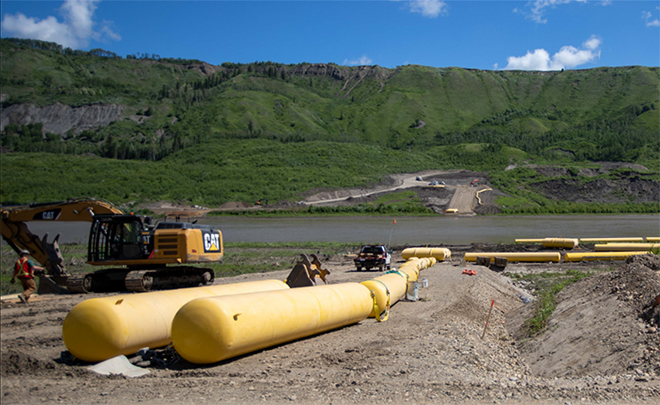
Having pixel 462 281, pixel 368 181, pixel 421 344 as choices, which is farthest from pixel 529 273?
pixel 368 181

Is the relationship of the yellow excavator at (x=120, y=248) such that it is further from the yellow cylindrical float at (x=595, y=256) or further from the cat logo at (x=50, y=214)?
the yellow cylindrical float at (x=595, y=256)

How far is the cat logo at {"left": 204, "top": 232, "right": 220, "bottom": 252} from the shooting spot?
18.2 metres

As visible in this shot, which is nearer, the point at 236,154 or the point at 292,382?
the point at 292,382

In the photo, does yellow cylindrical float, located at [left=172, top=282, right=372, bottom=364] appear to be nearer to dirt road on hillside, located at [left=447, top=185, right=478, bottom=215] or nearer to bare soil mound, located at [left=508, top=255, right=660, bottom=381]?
bare soil mound, located at [left=508, top=255, right=660, bottom=381]

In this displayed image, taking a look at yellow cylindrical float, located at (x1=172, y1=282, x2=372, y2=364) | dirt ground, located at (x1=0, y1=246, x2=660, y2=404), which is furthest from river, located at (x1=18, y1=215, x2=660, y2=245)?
yellow cylindrical float, located at (x1=172, y1=282, x2=372, y2=364)

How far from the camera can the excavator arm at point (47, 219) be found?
1852 cm

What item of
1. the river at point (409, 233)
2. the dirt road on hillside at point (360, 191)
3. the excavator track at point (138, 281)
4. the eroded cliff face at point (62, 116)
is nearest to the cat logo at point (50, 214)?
the excavator track at point (138, 281)

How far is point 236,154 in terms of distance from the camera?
5037 inches

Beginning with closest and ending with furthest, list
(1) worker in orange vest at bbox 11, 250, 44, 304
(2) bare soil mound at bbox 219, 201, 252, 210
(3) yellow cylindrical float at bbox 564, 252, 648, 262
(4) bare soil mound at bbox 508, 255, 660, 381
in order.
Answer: (4) bare soil mound at bbox 508, 255, 660, 381, (1) worker in orange vest at bbox 11, 250, 44, 304, (3) yellow cylindrical float at bbox 564, 252, 648, 262, (2) bare soil mound at bbox 219, 201, 252, 210

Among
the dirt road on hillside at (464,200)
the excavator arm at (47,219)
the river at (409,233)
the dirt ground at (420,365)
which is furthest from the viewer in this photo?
the dirt road on hillside at (464,200)

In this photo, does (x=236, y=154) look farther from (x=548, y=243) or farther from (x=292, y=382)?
(x=292, y=382)

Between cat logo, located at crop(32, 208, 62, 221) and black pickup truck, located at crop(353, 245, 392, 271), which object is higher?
cat logo, located at crop(32, 208, 62, 221)

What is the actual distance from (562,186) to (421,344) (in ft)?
330

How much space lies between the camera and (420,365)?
8.29 m
